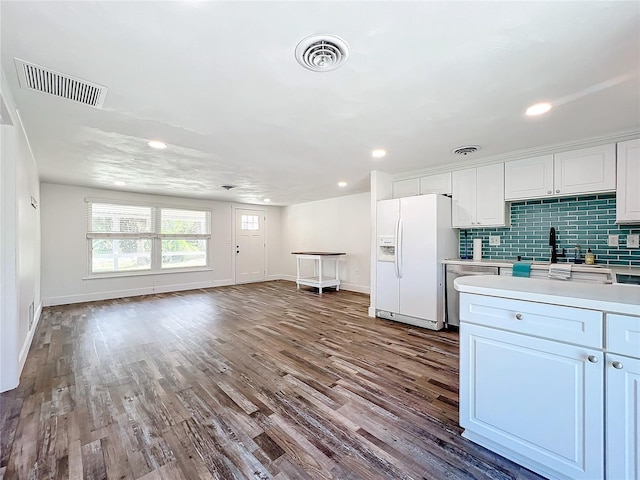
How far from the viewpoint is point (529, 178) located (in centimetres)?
339

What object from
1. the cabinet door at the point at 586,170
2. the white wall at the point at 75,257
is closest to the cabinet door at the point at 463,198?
the cabinet door at the point at 586,170

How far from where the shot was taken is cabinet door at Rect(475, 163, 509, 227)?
3.62 metres

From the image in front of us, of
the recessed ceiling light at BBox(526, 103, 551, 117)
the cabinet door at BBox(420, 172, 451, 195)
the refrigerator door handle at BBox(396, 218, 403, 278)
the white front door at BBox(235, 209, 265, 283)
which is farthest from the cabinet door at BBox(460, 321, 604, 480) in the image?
the white front door at BBox(235, 209, 265, 283)

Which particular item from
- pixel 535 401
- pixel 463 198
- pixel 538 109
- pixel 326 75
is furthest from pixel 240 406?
pixel 463 198

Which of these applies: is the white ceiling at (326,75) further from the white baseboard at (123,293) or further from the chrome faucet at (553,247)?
the white baseboard at (123,293)

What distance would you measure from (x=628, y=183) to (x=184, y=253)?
25.4 feet

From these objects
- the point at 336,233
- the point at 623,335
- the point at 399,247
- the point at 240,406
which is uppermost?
the point at 336,233

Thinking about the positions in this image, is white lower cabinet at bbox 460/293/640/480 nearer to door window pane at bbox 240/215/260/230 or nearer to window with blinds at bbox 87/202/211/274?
window with blinds at bbox 87/202/211/274

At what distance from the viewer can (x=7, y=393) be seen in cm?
226

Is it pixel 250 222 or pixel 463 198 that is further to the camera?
pixel 250 222

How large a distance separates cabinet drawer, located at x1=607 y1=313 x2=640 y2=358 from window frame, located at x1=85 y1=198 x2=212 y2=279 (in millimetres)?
7263

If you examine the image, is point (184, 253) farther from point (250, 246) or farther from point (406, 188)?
point (406, 188)

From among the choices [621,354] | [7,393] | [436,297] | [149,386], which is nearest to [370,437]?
[621,354]

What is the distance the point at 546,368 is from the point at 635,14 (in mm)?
1802
